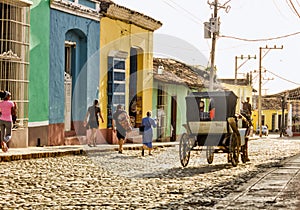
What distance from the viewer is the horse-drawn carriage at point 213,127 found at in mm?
15406

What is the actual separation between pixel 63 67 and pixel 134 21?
251 inches

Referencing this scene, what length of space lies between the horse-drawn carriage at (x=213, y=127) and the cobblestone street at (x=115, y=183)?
465mm

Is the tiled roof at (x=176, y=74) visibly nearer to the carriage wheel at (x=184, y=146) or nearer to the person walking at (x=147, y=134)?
the person walking at (x=147, y=134)

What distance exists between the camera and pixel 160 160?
58.2ft

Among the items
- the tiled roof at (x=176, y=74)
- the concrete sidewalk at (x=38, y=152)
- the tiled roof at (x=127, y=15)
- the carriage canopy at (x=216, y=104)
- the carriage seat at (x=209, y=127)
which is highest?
the tiled roof at (x=127, y=15)

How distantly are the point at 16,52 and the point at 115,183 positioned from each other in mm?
7343

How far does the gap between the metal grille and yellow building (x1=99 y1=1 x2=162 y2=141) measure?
5.34 meters

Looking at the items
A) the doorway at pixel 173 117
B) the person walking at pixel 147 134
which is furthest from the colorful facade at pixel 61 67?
the doorway at pixel 173 117

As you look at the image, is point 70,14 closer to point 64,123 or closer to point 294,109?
point 64,123

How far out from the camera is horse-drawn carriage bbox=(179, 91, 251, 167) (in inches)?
607

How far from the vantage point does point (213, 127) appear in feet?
50.6

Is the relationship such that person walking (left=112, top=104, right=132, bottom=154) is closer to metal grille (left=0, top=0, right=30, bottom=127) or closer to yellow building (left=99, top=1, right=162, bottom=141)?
metal grille (left=0, top=0, right=30, bottom=127)

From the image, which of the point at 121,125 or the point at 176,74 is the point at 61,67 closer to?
the point at 121,125

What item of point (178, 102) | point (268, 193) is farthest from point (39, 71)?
point (178, 102)
